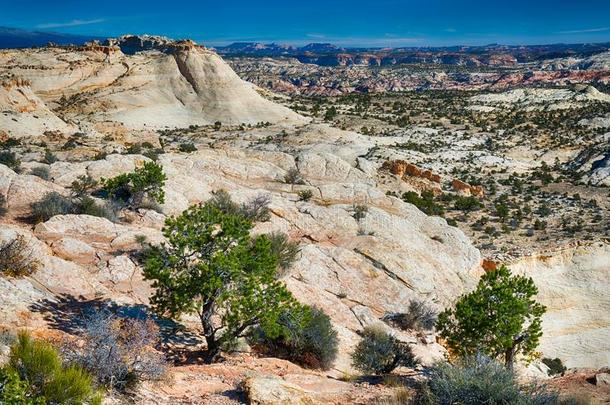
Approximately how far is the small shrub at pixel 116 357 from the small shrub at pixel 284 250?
658cm

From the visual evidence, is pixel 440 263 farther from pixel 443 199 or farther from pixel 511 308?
pixel 443 199

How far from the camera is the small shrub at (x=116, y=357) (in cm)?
730

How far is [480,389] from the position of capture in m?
7.65

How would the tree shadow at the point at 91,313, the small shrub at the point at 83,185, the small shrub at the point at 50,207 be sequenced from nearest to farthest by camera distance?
the tree shadow at the point at 91,313
the small shrub at the point at 50,207
the small shrub at the point at 83,185

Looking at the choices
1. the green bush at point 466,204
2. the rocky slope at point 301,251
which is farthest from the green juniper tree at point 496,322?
the green bush at point 466,204

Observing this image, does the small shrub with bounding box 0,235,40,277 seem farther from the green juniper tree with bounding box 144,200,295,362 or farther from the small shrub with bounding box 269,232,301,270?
the small shrub with bounding box 269,232,301,270

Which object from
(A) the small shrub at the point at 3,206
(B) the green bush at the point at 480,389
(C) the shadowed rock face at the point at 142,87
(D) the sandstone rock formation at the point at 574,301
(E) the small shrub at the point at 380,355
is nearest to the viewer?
(B) the green bush at the point at 480,389

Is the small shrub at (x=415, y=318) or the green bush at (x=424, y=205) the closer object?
the small shrub at (x=415, y=318)

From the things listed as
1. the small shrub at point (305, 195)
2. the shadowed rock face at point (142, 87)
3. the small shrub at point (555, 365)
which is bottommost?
the small shrub at point (555, 365)

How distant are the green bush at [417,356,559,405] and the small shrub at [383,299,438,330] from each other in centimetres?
671

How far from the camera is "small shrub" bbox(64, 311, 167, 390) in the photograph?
7.30 m

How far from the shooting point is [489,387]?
7617 millimetres

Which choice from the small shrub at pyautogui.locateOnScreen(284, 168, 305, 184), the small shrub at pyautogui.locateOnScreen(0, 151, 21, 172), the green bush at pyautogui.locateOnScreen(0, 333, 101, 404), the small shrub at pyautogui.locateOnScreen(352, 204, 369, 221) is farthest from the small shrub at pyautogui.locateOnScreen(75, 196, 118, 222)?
the small shrub at pyautogui.locateOnScreen(284, 168, 305, 184)

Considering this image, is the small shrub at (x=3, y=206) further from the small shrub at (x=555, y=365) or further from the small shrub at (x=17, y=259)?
the small shrub at (x=555, y=365)
